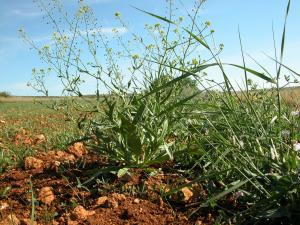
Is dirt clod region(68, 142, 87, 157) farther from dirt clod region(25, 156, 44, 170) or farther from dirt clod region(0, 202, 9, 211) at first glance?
dirt clod region(0, 202, 9, 211)

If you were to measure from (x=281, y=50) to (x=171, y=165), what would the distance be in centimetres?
147

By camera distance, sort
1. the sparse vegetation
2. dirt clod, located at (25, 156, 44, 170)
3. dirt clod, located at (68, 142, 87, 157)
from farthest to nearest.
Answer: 1. dirt clod, located at (68, 142, 87, 157)
2. dirt clod, located at (25, 156, 44, 170)
3. the sparse vegetation

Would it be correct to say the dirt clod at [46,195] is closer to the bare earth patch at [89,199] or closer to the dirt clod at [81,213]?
the bare earth patch at [89,199]

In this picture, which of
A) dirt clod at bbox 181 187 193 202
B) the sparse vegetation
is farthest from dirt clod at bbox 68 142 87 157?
dirt clod at bbox 181 187 193 202

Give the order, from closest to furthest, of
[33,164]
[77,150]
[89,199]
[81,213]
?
[81,213] < [89,199] < [33,164] < [77,150]

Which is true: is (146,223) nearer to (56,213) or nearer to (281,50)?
(56,213)

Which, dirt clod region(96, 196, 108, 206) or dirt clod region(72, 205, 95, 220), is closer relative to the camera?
dirt clod region(72, 205, 95, 220)

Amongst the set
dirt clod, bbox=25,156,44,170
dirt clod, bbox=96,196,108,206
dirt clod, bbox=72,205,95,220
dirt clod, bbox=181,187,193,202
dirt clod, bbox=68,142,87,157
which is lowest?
A: dirt clod, bbox=72,205,95,220

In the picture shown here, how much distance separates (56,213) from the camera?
2.43 m

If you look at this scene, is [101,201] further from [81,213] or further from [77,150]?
[77,150]

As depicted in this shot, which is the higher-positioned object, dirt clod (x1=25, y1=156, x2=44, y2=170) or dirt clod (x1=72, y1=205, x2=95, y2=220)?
dirt clod (x1=25, y1=156, x2=44, y2=170)

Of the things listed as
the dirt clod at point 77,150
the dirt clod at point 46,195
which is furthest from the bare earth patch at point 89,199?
the dirt clod at point 77,150

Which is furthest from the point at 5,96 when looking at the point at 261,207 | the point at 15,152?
the point at 261,207

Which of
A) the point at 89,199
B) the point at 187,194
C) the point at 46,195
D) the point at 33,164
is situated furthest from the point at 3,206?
the point at 187,194
